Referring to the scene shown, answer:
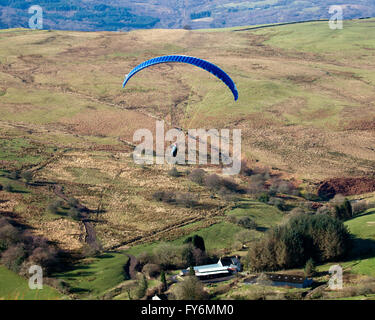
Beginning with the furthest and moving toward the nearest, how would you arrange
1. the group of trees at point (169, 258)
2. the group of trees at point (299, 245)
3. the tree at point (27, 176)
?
1. the tree at point (27, 176)
2. the group of trees at point (299, 245)
3. the group of trees at point (169, 258)

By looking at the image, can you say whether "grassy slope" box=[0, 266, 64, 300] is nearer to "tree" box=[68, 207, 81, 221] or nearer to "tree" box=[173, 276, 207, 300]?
"tree" box=[173, 276, 207, 300]

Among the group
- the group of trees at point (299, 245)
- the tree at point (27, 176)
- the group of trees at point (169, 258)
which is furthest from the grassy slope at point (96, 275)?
the tree at point (27, 176)

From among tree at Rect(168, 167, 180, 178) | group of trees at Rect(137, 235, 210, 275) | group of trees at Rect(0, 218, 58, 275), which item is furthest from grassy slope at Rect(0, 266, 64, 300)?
tree at Rect(168, 167, 180, 178)

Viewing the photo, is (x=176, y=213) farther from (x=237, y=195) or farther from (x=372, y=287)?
(x=372, y=287)

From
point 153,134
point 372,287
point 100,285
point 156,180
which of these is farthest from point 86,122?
point 372,287

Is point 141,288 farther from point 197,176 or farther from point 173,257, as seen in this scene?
point 197,176

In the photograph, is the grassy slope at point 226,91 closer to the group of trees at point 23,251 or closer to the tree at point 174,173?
the tree at point 174,173
